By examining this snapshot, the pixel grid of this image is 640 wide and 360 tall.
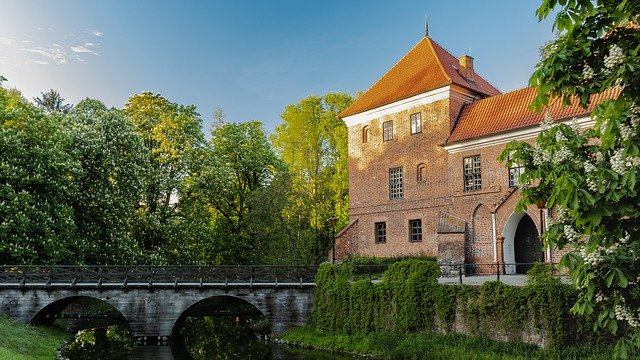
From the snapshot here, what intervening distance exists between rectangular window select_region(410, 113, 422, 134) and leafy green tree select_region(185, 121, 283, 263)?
1078 cm

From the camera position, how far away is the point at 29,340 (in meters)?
18.9

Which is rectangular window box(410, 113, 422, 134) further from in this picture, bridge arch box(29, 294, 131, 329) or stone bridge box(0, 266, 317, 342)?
bridge arch box(29, 294, 131, 329)

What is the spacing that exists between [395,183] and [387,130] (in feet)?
9.13

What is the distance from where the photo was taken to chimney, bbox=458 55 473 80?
28.4 metres

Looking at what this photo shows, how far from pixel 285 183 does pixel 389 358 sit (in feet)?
54.8

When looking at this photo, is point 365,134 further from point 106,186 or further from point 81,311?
point 81,311

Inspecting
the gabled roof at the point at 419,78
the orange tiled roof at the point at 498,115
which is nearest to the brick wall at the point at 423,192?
the orange tiled roof at the point at 498,115

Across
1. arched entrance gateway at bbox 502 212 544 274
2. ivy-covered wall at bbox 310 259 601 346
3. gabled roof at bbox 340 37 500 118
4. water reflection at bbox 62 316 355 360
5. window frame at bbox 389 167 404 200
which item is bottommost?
water reflection at bbox 62 316 355 360

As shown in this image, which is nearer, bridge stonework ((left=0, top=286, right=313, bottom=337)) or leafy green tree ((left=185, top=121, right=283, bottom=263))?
bridge stonework ((left=0, top=286, right=313, bottom=337))

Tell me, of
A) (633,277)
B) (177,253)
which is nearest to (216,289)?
(177,253)

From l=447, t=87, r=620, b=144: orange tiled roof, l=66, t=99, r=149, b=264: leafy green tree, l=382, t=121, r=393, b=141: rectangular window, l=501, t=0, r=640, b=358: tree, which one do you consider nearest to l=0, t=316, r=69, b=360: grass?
l=66, t=99, r=149, b=264: leafy green tree

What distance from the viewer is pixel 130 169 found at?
27375 mm

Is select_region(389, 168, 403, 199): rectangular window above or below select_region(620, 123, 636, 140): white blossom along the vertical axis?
above

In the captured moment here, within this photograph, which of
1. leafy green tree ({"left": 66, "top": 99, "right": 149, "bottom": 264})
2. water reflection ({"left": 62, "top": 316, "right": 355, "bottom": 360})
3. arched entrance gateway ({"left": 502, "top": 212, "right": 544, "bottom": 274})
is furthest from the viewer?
leafy green tree ({"left": 66, "top": 99, "right": 149, "bottom": 264})
